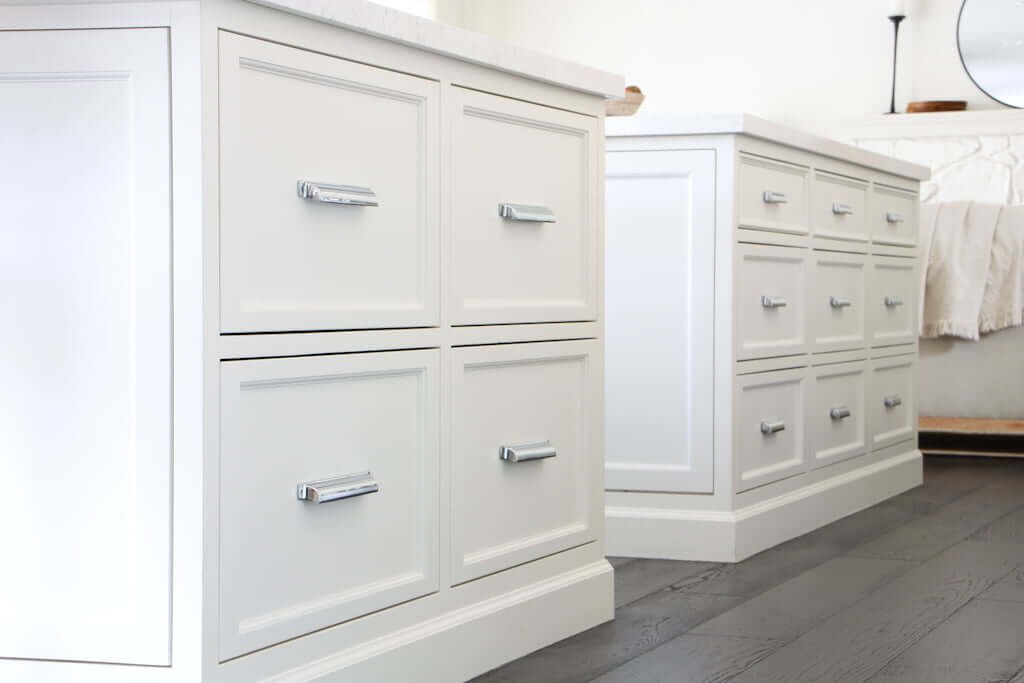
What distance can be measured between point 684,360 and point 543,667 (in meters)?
0.87

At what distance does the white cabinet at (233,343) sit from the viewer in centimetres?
120

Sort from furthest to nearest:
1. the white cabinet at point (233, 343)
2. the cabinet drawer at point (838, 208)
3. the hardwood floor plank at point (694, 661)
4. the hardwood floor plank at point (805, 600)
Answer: the cabinet drawer at point (838, 208) < the hardwood floor plank at point (805, 600) < the hardwood floor plank at point (694, 661) < the white cabinet at point (233, 343)

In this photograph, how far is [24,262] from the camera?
122 centimetres

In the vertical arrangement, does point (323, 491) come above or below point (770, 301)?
below

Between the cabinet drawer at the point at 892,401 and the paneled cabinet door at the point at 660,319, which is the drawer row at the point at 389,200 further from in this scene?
the cabinet drawer at the point at 892,401

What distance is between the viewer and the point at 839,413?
2779mm

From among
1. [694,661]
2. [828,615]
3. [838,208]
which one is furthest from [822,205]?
Result: [694,661]

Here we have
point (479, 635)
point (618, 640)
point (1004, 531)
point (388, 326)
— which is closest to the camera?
point (388, 326)

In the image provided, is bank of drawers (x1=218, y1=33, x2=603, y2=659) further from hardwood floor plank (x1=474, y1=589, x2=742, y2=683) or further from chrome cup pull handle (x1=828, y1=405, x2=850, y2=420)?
chrome cup pull handle (x1=828, y1=405, x2=850, y2=420)

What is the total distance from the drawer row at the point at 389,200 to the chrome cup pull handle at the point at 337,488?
6.5 inches

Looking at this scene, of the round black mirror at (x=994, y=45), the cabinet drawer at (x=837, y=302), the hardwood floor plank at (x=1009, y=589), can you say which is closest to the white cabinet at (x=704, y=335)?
the cabinet drawer at (x=837, y=302)

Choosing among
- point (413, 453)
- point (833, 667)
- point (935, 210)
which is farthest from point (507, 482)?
point (935, 210)

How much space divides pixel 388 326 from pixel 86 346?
13.7 inches

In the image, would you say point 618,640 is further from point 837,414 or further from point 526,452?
point 837,414
